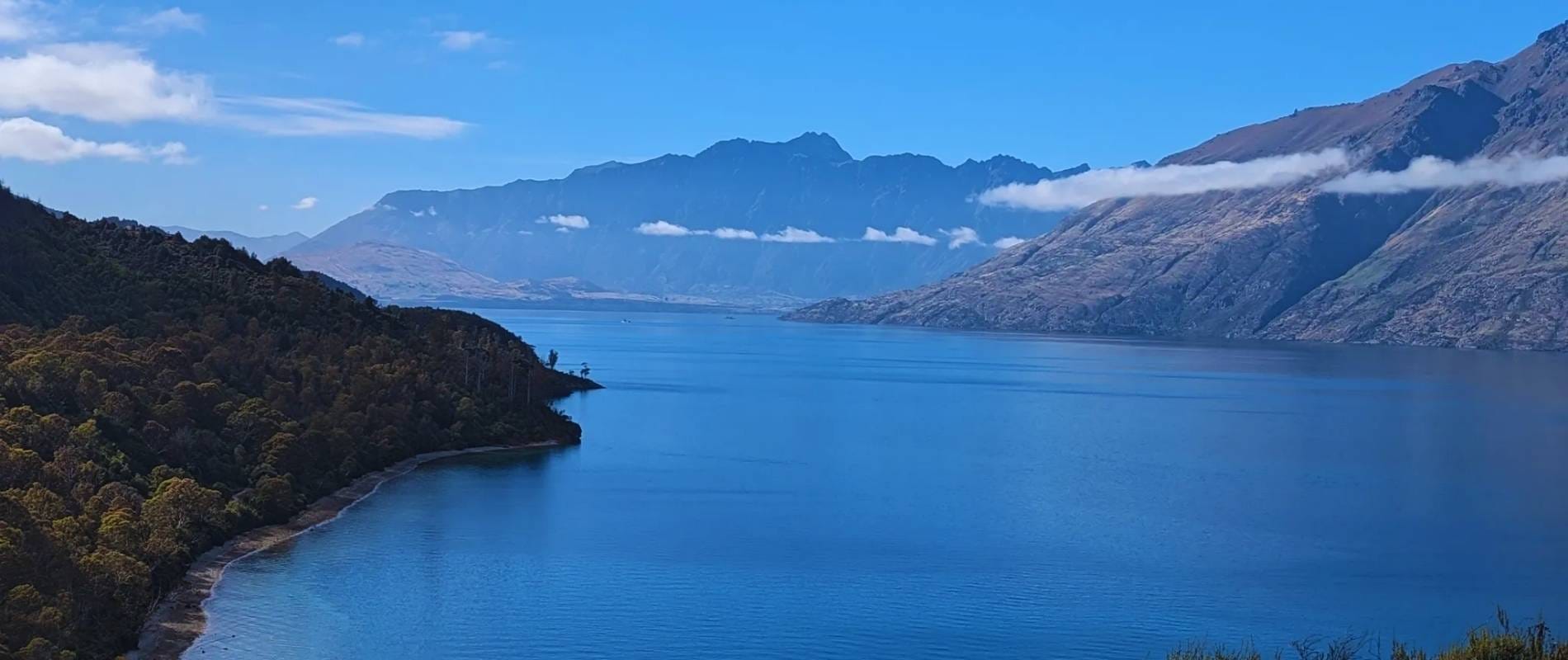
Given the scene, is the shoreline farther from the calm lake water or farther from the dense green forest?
the calm lake water

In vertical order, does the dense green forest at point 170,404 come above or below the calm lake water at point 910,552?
above

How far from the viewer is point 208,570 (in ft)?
254

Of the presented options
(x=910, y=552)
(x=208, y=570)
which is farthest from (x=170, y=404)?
(x=910, y=552)

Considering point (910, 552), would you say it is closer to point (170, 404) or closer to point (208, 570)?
point (208, 570)

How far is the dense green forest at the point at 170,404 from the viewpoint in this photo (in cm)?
6356

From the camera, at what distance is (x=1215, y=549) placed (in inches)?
3553

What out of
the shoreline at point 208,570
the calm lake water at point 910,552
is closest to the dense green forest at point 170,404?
the shoreline at point 208,570

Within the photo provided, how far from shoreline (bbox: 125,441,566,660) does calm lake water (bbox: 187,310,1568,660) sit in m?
1.01

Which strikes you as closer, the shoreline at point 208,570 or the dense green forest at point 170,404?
the dense green forest at point 170,404

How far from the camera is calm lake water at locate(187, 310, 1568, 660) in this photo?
6838 cm

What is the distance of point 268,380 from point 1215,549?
7416 centimetres

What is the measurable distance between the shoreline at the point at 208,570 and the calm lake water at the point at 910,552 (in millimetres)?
1011

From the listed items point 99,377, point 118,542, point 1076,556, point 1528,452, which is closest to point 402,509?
point 99,377

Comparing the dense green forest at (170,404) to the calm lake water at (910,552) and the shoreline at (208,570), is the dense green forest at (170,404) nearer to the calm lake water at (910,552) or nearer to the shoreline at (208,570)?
the shoreline at (208,570)
